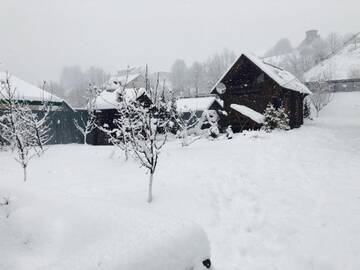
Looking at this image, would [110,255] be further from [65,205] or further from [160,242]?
[65,205]

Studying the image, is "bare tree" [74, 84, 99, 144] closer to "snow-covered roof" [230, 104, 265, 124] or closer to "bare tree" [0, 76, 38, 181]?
"bare tree" [0, 76, 38, 181]

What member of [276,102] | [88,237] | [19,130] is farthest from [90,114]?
[88,237]

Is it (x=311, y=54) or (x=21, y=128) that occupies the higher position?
(x=311, y=54)

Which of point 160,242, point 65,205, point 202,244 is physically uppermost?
point 65,205

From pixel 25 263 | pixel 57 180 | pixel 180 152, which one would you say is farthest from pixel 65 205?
pixel 180 152

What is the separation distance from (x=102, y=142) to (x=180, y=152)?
916 centimetres

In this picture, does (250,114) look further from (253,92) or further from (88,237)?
(88,237)

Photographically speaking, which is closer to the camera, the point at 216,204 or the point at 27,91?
the point at 216,204

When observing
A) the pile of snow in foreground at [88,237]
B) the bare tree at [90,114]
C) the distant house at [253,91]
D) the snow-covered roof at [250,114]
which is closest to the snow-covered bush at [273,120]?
the snow-covered roof at [250,114]

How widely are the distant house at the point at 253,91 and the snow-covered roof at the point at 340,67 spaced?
25656 millimetres

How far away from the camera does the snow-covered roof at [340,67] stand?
4953 centimetres

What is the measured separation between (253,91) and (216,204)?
17505 millimetres

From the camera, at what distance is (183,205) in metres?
7.04

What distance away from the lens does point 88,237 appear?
282 cm
